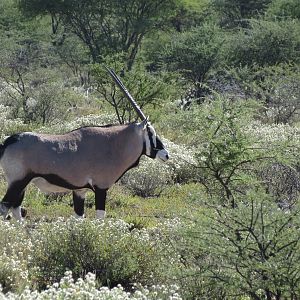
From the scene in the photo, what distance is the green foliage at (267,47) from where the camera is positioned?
24031mm

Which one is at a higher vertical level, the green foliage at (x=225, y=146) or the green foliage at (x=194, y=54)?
the green foliage at (x=225, y=146)

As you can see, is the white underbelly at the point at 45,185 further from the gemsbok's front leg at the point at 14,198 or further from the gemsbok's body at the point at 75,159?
the gemsbok's front leg at the point at 14,198

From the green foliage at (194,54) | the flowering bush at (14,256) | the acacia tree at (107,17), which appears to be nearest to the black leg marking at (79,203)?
the flowering bush at (14,256)

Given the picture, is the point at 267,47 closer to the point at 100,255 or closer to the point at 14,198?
the point at 14,198

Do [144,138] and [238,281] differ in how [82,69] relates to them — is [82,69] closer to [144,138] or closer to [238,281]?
[144,138]

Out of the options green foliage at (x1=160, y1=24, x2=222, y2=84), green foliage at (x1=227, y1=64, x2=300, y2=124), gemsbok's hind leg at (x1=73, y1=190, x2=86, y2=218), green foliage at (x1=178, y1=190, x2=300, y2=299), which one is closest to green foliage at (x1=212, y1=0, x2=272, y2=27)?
green foliage at (x1=160, y1=24, x2=222, y2=84)

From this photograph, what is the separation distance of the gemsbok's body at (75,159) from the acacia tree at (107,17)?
60.3 feet

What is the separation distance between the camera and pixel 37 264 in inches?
250

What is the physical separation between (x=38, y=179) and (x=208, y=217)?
106 inches

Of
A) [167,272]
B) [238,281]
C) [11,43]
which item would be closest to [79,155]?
[167,272]

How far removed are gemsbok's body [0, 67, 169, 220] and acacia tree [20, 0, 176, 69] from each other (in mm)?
18384

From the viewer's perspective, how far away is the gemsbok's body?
7672mm

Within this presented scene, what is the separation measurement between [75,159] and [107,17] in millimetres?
20709

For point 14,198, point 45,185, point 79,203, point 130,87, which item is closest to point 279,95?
point 130,87
